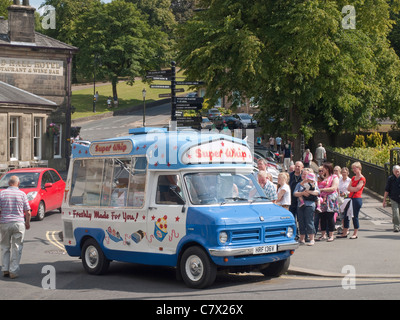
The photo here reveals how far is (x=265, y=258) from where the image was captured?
11.1 metres

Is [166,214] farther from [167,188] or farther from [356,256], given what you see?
[356,256]

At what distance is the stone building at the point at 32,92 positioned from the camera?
40031mm

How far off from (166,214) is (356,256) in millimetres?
4387

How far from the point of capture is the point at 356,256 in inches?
531

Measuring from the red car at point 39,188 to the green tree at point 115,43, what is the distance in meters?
62.9

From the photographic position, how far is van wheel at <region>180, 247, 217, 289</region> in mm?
10648

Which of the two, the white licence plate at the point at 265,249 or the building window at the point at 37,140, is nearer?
the white licence plate at the point at 265,249

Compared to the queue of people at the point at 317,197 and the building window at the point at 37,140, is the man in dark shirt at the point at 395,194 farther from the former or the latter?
the building window at the point at 37,140

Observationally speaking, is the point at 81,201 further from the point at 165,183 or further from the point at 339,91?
the point at 339,91

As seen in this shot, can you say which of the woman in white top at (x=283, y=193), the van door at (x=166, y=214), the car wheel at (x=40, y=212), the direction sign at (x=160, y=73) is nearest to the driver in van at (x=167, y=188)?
the van door at (x=166, y=214)

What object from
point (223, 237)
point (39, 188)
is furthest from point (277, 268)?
point (39, 188)

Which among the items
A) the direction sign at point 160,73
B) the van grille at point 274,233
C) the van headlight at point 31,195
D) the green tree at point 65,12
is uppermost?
the green tree at point 65,12

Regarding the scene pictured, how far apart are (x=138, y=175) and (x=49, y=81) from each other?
3541 cm

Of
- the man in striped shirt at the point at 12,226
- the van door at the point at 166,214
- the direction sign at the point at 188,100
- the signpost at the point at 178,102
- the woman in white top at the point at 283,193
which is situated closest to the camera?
the van door at the point at 166,214
